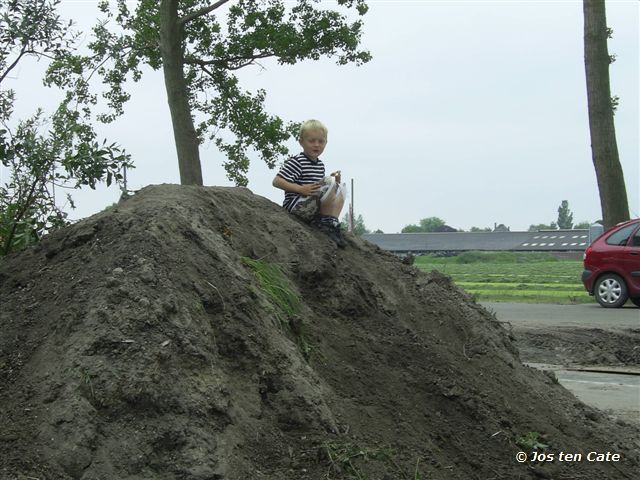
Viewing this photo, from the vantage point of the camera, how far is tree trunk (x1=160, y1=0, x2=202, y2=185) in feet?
50.4

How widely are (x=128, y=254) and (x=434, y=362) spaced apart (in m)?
2.07

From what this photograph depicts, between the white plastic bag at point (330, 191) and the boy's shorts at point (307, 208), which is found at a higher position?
the white plastic bag at point (330, 191)

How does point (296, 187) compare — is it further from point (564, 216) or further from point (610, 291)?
point (564, 216)

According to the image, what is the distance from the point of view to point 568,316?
14555 mm

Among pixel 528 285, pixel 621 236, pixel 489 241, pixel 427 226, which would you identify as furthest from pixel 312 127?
pixel 427 226

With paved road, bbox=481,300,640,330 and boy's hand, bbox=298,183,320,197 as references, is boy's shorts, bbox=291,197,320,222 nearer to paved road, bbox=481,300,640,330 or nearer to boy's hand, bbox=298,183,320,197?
boy's hand, bbox=298,183,320,197

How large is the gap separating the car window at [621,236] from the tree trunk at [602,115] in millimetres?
1158

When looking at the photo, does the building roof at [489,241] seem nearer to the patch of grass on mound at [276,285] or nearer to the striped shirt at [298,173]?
the striped shirt at [298,173]

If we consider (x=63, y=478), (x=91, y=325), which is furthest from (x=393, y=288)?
(x=63, y=478)

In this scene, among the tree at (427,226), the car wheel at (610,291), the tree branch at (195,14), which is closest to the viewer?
the car wheel at (610,291)

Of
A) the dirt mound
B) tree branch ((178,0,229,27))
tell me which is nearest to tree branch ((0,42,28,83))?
the dirt mound

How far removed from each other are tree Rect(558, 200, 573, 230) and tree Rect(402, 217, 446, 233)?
12.4 m

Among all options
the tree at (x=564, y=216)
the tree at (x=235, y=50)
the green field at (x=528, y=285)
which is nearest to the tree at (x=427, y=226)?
the tree at (x=564, y=216)

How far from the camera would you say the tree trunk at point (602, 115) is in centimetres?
1627
